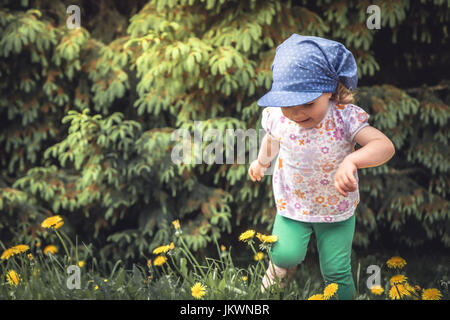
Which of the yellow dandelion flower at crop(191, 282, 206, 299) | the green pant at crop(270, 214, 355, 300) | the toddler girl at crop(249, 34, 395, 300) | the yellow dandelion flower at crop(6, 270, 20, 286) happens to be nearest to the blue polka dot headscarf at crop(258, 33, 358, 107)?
the toddler girl at crop(249, 34, 395, 300)

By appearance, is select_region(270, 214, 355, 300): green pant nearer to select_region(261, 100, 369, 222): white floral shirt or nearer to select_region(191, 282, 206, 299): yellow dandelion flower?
select_region(261, 100, 369, 222): white floral shirt

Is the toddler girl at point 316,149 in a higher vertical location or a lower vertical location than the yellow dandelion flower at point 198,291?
higher

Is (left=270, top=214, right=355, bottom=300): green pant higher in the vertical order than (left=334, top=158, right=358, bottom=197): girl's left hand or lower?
lower

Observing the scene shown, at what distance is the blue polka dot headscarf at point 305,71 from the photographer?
5.84 ft

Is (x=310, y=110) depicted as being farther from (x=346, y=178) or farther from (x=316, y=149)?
(x=346, y=178)

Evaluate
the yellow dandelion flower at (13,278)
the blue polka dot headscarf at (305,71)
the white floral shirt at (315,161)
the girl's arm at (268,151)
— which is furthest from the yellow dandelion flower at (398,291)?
the yellow dandelion flower at (13,278)

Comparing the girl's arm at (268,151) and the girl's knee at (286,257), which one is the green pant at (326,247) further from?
the girl's arm at (268,151)

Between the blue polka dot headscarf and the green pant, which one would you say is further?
the green pant

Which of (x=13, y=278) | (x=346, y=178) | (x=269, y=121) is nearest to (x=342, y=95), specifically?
(x=269, y=121)

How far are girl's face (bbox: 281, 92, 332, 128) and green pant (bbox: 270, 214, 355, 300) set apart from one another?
0.52 metres

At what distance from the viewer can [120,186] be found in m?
3.67

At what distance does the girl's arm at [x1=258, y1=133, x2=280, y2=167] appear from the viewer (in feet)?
6.99

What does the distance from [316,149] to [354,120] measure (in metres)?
0.21

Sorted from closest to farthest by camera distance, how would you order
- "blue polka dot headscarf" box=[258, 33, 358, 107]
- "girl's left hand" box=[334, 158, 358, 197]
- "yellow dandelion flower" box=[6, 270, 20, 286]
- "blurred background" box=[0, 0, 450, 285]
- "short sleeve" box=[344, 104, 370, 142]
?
1. "girl's left hand" box=[334, 158, 358, 197]
2. "blue polka dot headscarf" box=[258, 33, 358, 107]
3. "short sleeve" box=[344, 104, 370, 142]
4. "yellow dandelion flower" box=[6, 270, 20, 286]
5. "blurred background" box=[0, 0, 450, 285]
